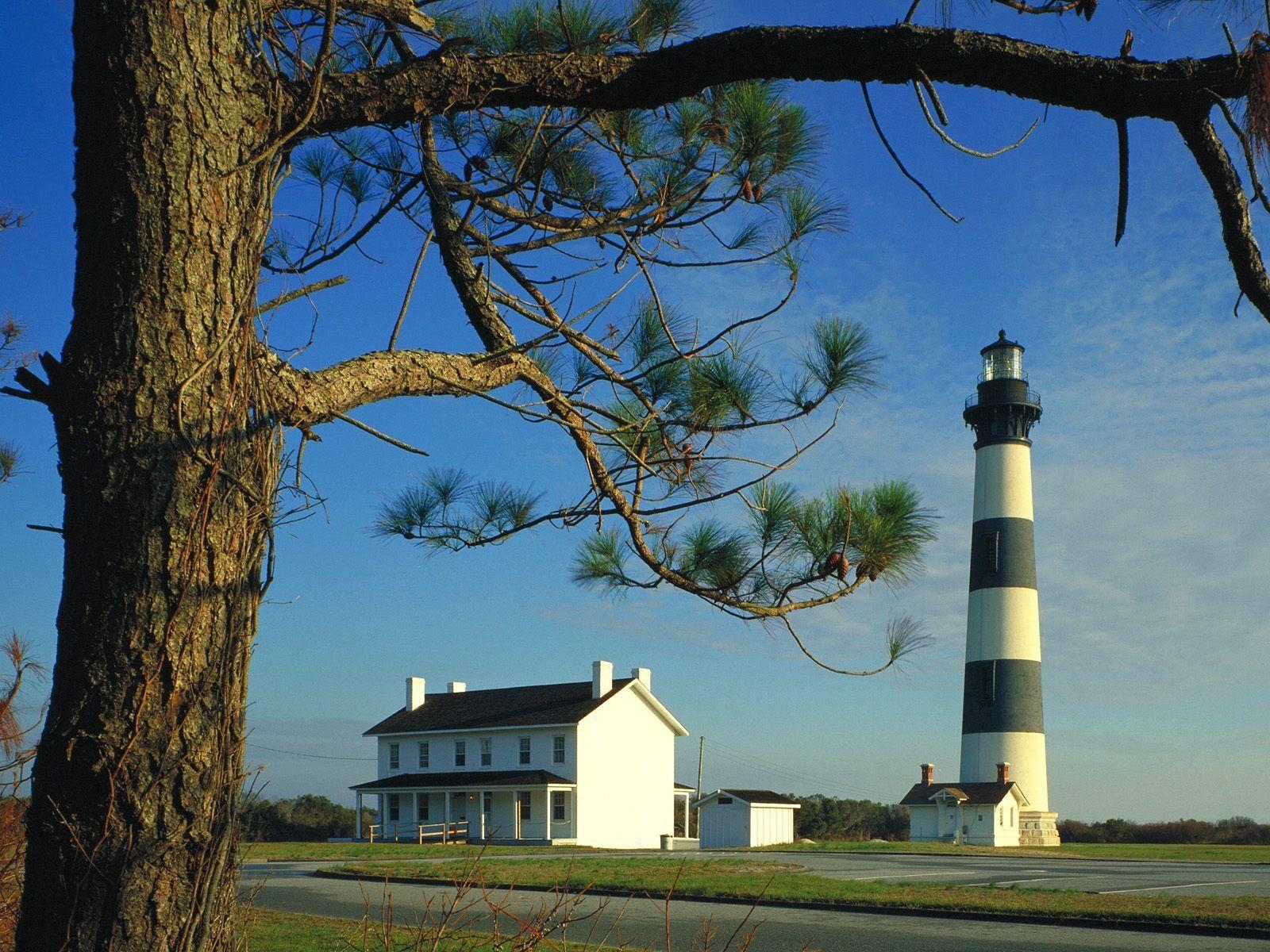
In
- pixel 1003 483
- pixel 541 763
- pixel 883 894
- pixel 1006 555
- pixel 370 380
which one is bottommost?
pixel 541 763

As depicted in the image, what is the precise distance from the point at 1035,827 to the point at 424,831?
70.0 feet

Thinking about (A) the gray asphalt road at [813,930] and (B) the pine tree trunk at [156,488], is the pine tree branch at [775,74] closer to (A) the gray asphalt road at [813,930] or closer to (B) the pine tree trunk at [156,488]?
(B) the pine tree trunk at [156,488]

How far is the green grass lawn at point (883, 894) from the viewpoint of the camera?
1176 cm

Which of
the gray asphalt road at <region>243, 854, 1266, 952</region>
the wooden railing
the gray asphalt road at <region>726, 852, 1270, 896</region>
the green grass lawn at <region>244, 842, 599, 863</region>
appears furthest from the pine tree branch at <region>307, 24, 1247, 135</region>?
the wooden railing

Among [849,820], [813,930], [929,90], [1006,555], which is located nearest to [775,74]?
Answer: [929,90]

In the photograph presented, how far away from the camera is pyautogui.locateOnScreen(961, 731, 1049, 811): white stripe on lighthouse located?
1475 inches

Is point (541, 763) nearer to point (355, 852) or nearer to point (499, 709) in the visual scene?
point (499, 709)

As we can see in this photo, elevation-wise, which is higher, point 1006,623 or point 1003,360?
point 1003,360

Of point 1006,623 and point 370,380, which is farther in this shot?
point 1006,623

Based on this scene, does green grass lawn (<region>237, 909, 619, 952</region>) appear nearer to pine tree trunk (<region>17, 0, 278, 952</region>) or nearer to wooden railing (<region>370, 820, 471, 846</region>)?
pine tree trunk (<region>17, 0, 278, 952</region>)

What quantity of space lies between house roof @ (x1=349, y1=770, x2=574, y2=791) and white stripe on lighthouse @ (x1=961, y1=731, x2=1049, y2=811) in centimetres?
1377

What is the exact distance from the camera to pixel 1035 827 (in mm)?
38750

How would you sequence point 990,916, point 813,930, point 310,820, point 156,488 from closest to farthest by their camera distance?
point 156,488 → point 813,930 → point 990,916 → point 310,820

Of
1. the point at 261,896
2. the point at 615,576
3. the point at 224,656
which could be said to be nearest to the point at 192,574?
the point at 224,656
